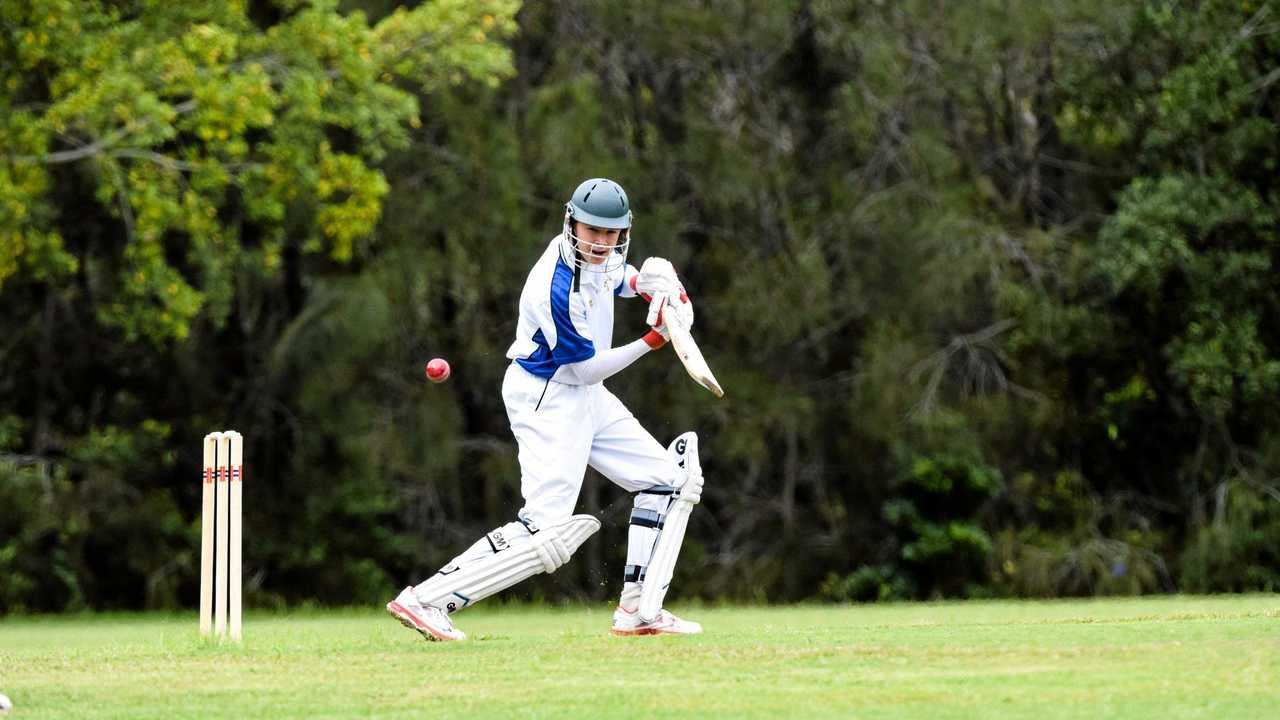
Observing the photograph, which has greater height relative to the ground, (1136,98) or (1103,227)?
(1136,98)

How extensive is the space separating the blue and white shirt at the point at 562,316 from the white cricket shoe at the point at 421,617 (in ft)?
3.93

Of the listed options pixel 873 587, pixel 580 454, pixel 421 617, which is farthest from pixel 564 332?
pixel 873 587

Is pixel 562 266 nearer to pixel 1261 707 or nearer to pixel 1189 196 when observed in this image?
pixel 1261 707

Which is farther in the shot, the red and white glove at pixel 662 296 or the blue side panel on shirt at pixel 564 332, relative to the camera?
the red and white glove at pixel 662 296

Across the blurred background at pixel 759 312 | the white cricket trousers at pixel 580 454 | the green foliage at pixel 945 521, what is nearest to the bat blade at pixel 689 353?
the white cricket trousers at pixel 580 454

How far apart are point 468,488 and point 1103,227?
27.4 feet

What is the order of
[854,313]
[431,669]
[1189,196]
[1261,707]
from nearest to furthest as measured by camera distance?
[1261,707] → [431,669] → [1189,196] → [854,313]

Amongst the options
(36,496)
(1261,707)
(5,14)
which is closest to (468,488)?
(36,496)

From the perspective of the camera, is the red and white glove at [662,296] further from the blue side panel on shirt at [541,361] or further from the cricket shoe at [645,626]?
the cricket shoe at [645,626]

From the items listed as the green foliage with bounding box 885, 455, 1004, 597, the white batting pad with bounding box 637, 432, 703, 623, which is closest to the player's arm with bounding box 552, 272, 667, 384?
the white batting pad with bounding box 637, 432, 703, 623

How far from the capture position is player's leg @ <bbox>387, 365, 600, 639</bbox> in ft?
29.8

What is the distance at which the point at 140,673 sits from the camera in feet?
26.7

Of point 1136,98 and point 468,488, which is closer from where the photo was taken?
point 1136,98

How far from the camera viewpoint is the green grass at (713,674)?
6.73 m
